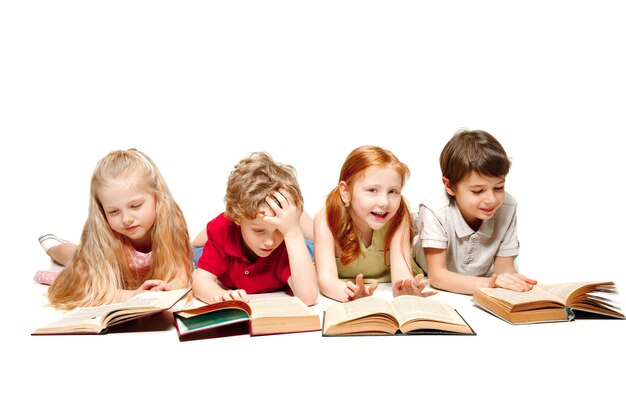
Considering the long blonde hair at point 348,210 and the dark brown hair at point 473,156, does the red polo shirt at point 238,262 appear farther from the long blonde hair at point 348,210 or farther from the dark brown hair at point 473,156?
the dark brown hair at point 473,156

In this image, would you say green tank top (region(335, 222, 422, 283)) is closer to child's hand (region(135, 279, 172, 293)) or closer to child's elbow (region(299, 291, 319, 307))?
child's elbow (region(299, 291, 319, 307))

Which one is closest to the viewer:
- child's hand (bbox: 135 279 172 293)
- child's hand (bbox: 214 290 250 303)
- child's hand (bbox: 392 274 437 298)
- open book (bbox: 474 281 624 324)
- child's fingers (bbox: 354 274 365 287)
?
open book (bbox: 474 281 624 324)

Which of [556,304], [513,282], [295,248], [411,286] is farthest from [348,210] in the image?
[556,304]

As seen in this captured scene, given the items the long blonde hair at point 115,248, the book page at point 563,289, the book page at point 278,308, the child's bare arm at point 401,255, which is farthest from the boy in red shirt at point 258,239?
the book page at point 563,289

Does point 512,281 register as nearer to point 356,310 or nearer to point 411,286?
point 411,286

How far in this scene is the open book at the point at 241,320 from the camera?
3729mm

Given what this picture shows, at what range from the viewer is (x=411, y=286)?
14.7 feet

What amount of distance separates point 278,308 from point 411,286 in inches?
41.6

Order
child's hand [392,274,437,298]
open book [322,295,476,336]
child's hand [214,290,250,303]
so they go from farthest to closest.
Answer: child's hand [392,274,437,298]
child's hand [214,290,250,303]
open book [322,295,476,336]

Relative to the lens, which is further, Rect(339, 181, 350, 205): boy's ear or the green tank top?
the green tank top

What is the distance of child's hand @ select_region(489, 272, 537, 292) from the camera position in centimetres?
431

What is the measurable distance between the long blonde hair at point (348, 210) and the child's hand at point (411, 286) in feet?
1.61

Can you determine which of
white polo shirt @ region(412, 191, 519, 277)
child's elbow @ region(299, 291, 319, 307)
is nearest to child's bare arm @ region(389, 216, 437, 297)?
white polo shirt @ region(412, 191, 519, 277)

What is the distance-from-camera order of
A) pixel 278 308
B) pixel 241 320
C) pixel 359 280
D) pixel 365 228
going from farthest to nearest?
pixel 365 228 < pixel 359 280 < pixel 278 308 < pixel 241 320
